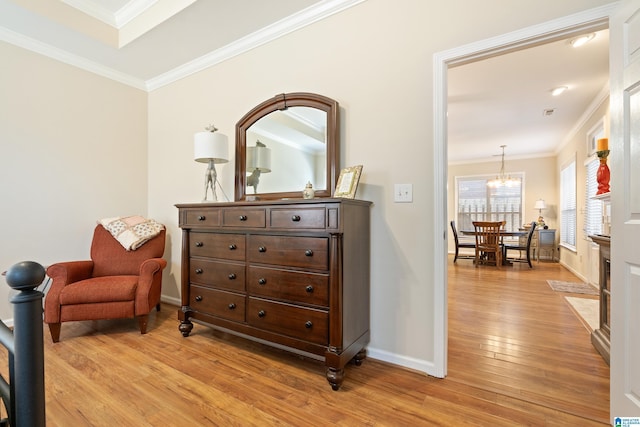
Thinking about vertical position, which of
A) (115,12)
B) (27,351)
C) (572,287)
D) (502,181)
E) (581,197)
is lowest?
(572,287)

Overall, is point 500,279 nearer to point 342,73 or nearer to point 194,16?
point 342,73

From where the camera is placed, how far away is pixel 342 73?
2215mm

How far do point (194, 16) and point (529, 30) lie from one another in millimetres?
2376

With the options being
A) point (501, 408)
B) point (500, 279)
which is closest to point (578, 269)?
point (500, 279)

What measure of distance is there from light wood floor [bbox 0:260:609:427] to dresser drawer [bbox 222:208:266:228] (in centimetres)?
95

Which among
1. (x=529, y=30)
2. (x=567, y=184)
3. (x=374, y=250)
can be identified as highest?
(x=529, y=30)

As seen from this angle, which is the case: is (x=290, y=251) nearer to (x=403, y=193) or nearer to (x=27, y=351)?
(x=403, y=193)

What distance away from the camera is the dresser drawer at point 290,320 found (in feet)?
5.83

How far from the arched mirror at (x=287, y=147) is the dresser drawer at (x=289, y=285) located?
26.5 inches

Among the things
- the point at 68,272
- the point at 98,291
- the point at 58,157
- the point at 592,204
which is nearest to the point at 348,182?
the point at 98,291

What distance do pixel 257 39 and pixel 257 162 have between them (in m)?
1.10

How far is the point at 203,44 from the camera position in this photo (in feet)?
9.22

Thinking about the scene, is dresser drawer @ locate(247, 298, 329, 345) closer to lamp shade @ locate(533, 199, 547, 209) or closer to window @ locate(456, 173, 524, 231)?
lamp shade @ locate(533, 199, 547, 209)

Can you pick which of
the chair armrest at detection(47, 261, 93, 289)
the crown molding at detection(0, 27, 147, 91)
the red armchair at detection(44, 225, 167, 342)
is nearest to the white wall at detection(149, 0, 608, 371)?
the red armchair at detection(44, 225, 167, 342)
